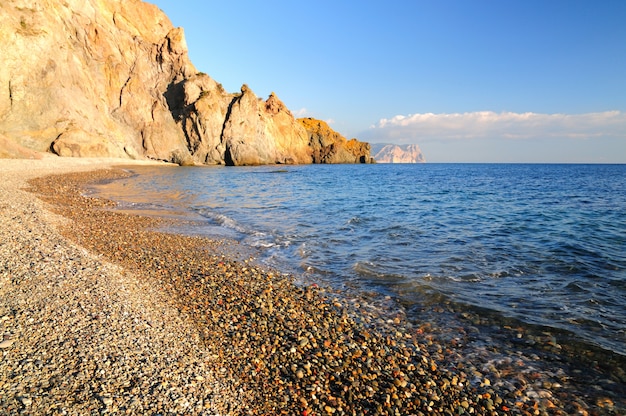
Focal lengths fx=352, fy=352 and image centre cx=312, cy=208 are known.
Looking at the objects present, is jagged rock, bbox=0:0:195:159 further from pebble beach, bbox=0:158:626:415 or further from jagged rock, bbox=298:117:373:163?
jagged rock, bbox=298:117:373:163

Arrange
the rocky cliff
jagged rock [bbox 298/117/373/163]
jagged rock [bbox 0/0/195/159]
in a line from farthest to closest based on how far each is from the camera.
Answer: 1. jagged rock [bbox 298/117/373/163]
2. the rocky cliff
3. jagged rock [bbox 0/0/195/159]

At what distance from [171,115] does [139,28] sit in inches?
818

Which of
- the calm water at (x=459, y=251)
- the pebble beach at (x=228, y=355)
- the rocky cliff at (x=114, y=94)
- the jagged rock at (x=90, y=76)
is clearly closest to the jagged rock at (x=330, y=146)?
the rocky cliff at (x=114, y=94)

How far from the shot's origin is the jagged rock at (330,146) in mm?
130625

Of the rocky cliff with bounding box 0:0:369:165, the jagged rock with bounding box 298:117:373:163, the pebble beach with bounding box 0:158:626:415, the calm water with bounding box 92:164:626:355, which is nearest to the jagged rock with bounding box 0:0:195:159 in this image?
the rocky cliff with bounding box 0:0:369:165

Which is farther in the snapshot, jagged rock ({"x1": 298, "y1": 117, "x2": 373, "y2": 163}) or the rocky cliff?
jagged rock ({"x1": 298, "y1": 117, "x2": 373, "y2": 163})

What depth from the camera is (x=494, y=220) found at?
2153cm

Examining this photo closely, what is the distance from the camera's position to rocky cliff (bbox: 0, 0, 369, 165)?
47.0m

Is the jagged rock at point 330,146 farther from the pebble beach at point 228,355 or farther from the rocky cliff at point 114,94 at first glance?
the pebble beach at point 228,355

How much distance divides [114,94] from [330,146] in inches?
3019

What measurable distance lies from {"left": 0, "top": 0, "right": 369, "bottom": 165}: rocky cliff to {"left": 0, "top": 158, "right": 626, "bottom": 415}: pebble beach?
45.6 metres

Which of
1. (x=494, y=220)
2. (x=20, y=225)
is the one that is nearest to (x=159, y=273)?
(x=20, y=225)

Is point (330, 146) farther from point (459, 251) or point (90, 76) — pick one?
point (459, 251)

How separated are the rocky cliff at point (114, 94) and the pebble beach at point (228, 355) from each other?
45.6 meters
